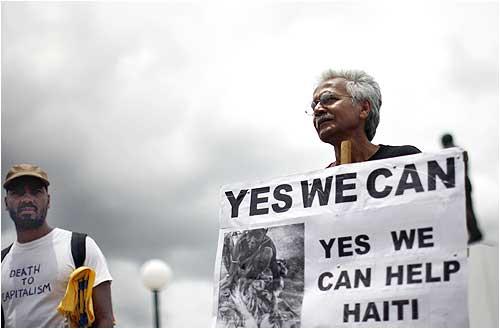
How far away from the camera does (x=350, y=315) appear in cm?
351

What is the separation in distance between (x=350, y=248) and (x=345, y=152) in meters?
0.46

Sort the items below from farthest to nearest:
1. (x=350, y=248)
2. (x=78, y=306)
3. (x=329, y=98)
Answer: (x=78, y=306) → (x=329, y=98) → (x=350, y=248)

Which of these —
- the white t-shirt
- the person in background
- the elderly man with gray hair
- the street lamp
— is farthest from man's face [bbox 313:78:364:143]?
the street lamp

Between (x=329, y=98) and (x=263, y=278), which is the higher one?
(x=329, y=98)

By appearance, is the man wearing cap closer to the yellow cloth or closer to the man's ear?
the yellow cloth

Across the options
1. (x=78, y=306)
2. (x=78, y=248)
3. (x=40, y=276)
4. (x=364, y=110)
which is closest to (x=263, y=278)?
(x=364, y=110)

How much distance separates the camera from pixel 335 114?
4.00 metres

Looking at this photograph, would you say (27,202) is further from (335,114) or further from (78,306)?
(335,114)

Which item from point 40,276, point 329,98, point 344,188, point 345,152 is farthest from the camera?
point 40,276

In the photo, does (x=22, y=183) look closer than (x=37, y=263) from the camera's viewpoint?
No

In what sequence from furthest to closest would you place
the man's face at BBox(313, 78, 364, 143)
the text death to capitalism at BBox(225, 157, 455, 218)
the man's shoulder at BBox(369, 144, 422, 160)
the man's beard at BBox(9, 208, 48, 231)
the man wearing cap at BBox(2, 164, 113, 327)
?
the man's beard at BBox(9, 208, 48, 231) → the man wearing cap at BBox(2, 164, 113, 327) → the man's face at BBox(313, 78, 364, 143) → the man's shoulder at BBox(369, 144, 422, 160) → the text death to capitalism at BBox(225, 157, 455, 218)

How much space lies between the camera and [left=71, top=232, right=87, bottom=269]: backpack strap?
14.6 feet

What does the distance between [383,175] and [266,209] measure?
1.72 feet

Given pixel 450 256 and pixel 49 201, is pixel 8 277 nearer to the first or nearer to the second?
pixel 49 201
